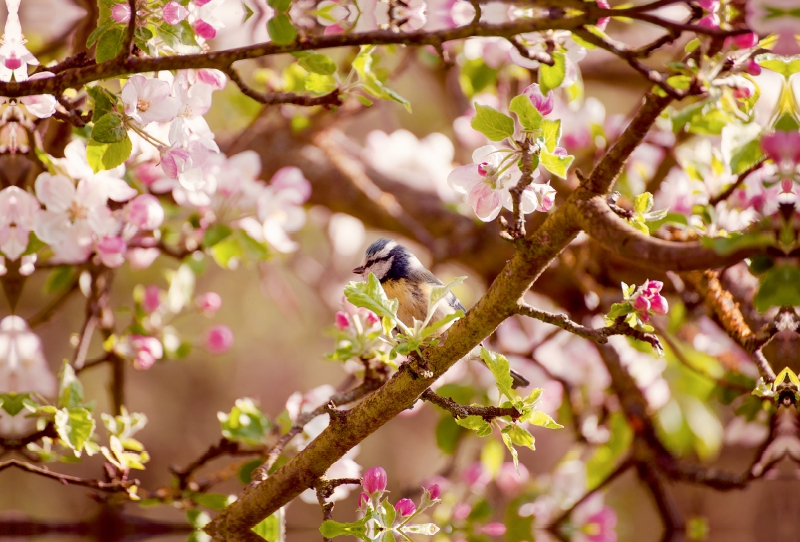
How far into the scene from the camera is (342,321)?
187cm

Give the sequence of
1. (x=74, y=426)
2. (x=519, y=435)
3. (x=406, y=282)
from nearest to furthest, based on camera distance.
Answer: (x=519, y=435) < (x=74, y=426) < (x=406, y=282)

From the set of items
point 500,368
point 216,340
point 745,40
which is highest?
point 745,40

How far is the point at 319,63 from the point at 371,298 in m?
0.52

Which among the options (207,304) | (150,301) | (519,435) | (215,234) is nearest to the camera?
(519,435)

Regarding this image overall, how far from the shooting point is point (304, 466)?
61.6 inches

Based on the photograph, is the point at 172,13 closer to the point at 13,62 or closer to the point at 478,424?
the point at 13,62

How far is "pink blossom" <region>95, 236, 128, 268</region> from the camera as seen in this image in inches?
76.9

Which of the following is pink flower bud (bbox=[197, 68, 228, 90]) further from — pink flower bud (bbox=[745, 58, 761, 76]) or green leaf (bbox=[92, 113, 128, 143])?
pink flower bud (bbox=[745, 58, 761, 76])

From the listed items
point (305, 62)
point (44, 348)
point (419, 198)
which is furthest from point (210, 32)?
point (44, 348)

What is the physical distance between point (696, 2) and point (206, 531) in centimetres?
159

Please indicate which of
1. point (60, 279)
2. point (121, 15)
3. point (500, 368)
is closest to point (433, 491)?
point (500, 368)

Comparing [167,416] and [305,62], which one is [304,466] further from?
[167,416]

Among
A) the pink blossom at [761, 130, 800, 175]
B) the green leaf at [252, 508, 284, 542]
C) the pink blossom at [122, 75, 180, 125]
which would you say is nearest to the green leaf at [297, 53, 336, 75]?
the pink blossom at [122, 75, 180, 125]

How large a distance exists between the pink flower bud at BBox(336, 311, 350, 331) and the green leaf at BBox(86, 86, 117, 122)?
0.77m
